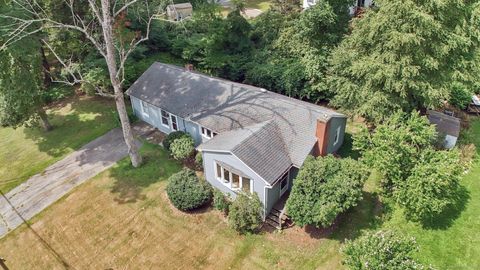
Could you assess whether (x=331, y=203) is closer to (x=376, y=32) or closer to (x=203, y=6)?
(x=376, y=32)

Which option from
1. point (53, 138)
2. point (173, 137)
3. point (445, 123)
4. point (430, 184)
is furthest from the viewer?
point (53, 138)

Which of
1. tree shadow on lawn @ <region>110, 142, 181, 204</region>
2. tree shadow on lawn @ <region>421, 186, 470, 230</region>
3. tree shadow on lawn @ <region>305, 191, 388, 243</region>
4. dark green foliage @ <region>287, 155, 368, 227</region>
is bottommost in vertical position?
tree shadow on lawn @ <region>110, 142, 181, 204</region>

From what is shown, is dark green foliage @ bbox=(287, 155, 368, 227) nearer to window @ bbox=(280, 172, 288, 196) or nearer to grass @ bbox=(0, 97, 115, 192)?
window @ bbox=(280, 172, 288, 196)

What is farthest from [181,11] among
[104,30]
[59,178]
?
[59,178]

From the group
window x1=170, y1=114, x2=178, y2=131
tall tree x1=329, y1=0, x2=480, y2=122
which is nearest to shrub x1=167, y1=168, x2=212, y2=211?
window x1=170, y1=114, x2=178, y2=131

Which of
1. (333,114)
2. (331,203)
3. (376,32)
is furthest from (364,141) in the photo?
(376,32)

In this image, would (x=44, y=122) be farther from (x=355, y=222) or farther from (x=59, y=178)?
(x=355, y=222)
